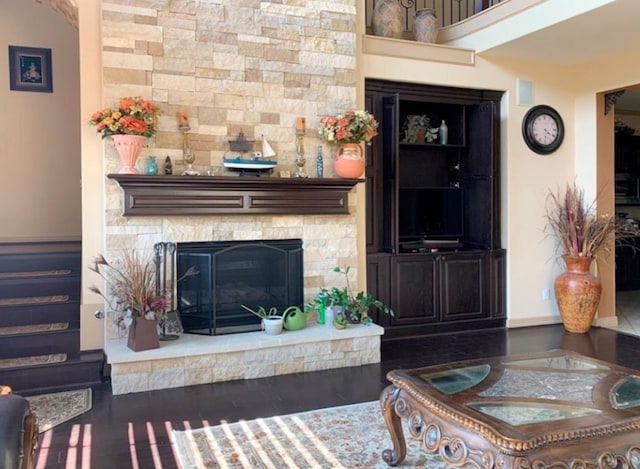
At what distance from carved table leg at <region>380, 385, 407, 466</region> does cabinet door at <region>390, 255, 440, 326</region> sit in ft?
8.81

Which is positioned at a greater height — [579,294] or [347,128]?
[347,128]

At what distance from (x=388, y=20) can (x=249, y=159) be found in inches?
92.0

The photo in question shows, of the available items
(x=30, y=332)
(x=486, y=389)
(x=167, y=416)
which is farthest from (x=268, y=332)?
(x=486, y=389)

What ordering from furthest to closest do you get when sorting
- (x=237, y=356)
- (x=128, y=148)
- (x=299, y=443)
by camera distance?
(x=237, y=356) → (x=128, y=148) → (x=299, y=443)

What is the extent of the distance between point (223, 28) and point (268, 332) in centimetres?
257

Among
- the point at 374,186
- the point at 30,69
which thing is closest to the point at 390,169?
the point at 374,186

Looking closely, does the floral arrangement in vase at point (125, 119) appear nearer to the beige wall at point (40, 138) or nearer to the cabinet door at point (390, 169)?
the beige wall at point (40, 138)

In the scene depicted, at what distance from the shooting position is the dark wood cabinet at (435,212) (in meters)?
5.32

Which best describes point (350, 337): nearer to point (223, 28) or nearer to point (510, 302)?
point (510, 302)

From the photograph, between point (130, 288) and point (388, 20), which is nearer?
point (130, 288)

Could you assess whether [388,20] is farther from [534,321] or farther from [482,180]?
[534,321]

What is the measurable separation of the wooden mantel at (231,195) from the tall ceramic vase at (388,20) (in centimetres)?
183

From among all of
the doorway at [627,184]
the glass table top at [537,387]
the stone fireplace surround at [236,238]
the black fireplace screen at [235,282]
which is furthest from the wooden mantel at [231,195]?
the doorway at [627,184]

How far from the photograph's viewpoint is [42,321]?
14.2 ft
